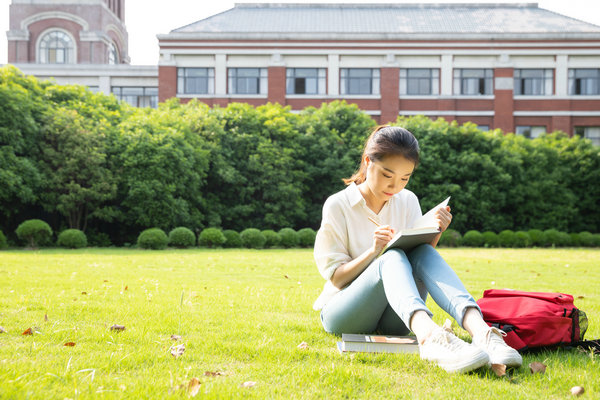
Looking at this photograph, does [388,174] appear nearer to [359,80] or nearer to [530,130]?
[359,80]

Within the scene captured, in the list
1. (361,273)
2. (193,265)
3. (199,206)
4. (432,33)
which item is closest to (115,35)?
(432,33)

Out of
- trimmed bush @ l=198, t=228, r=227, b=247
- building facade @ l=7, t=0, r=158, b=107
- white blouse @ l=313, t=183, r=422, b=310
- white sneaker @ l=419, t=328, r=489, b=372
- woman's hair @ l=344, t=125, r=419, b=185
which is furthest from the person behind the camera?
building facade @ l=7, t=0, r=158, b=107

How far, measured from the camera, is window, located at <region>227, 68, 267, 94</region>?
3234cm

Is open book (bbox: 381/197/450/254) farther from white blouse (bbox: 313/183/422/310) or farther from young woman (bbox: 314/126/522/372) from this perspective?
white blouse (bbox: 313/183/422/310)

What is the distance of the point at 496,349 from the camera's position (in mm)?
2637

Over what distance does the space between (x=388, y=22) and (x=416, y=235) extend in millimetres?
34727

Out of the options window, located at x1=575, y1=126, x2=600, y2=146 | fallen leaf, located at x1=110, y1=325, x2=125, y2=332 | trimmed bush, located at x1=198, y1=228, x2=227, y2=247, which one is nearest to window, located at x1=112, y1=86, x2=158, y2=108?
trimmed bush, located at x1=198, y1=228, x2=227, y2=247

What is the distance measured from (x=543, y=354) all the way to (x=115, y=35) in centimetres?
4723

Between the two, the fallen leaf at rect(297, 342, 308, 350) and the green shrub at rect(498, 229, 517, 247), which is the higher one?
the fallen leaf at rect(297, 342, 308, 350)

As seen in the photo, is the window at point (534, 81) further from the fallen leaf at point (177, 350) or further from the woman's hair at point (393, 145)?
the fallen leaf at point (177, 350)

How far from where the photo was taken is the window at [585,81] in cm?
3206

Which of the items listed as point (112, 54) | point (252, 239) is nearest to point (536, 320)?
point (252, 239)

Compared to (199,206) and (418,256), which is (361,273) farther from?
(199,206)

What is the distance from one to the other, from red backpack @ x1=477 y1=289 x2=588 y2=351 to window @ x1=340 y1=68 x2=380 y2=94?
29786mm
